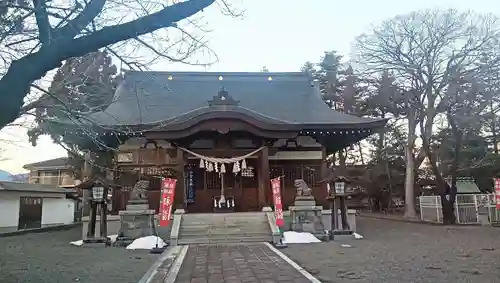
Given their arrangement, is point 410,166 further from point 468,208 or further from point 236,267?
point 236,267

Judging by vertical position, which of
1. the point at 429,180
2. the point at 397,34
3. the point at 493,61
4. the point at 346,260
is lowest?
the point at 346,260

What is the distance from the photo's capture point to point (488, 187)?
2691cm

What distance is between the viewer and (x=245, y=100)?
21328 mm

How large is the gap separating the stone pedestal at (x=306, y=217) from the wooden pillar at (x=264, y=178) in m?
1.55

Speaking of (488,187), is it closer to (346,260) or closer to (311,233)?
(311,233)

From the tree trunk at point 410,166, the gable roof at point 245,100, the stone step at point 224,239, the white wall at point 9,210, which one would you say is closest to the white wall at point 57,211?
the white wall at point 9,210

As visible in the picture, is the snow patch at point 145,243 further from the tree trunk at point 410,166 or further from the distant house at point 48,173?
the distant house at point 48,173

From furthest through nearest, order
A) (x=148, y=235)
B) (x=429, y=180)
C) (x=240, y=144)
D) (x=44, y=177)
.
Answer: (x=44, y=177)
(x=429, y=180)
(x=240, y=144)
(x=148, y=235)

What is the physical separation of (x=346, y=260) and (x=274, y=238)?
148 inches

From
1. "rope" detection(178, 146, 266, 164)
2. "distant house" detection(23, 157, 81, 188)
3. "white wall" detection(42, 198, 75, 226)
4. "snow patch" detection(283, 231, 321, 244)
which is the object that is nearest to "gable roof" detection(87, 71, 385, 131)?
"rope" detection(178, 146, 266, 164)

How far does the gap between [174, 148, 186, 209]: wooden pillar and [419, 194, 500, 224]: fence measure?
44.1 feet

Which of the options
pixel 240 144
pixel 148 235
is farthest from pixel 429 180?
pixel 148 235

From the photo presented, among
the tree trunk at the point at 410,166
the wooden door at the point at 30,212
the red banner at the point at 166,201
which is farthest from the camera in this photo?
the tree trunk at the point at 410,166

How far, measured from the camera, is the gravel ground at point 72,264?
23.8 ft
